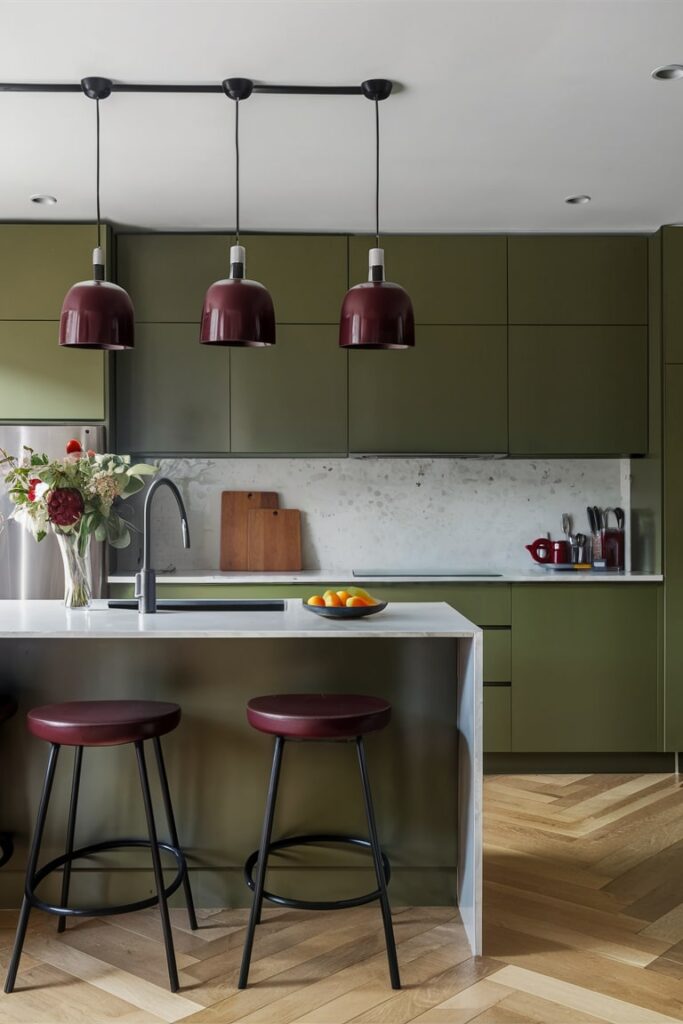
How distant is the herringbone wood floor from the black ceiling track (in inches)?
100

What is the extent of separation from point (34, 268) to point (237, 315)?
2.20 m

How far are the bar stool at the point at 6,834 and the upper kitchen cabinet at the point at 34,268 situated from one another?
1.97m

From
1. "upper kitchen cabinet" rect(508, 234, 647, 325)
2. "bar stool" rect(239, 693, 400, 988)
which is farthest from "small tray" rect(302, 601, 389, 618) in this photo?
"upper kitchen cabinet" rect(508, 234, 647, 325)

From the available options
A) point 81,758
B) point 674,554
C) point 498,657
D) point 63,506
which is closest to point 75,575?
point 63,506

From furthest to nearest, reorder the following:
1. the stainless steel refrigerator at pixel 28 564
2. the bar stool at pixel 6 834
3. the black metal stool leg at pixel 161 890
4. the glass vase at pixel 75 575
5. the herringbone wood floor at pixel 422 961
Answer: the stainless steel refrigerator at pixel 28 564 → the glass vase at pixel 75 575 → the bar stool at pixel 6 834 → the black metal stool leg at pixel 161 890 → the herringbone wood floor at pixel 422 961

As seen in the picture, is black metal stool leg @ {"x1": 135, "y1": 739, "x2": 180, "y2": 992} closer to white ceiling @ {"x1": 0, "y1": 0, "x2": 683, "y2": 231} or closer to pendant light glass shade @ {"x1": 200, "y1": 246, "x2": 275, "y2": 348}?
pendant light glass shade @ {"x1": 200, "y1": 246, "x2": 275, "y2": 348}

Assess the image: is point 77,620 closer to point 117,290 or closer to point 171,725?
point 171,725

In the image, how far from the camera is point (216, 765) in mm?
2920

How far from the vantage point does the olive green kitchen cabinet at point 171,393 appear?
4.56m

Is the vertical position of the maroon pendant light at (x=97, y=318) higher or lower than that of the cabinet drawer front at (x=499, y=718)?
higher

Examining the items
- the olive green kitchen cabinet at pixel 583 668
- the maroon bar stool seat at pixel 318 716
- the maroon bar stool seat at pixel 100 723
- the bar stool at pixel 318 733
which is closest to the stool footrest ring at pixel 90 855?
the bar stool at pixel 318 733

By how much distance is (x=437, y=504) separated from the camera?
5.03m

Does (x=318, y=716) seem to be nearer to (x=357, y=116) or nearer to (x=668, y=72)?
(x=357, y=116)

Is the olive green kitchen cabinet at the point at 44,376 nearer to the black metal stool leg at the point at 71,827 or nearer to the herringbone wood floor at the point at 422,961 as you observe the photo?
the black metal stool leg at the point at 71,827
